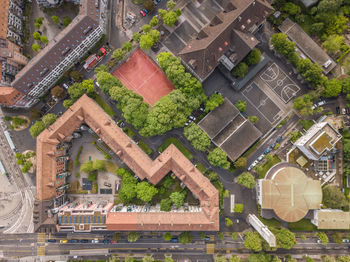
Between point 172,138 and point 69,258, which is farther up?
point 172,138

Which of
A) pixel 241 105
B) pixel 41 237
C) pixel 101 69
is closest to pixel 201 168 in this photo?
pixel 241 105

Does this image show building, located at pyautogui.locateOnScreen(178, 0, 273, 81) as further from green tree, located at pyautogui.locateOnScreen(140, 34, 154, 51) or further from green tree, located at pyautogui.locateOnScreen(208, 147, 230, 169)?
green tree, located at pyautogui.locateOnScreen(208, 147, 230, 169)

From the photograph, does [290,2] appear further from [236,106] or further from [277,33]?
[236,106]

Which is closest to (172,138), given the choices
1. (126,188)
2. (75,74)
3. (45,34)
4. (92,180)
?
(126,188)

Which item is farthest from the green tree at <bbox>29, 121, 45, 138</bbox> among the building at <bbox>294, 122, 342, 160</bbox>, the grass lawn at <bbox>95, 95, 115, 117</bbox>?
the building at <bbox>294, 122, 342, 160</bbox>

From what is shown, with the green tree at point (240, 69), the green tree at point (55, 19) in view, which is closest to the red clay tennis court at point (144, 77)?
the green tree at point (240, 69)

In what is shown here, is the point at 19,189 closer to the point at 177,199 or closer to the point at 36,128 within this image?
the point at 36,128

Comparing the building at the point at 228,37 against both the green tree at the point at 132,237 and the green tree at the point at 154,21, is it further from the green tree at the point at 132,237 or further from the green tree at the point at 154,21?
the green tree at the point at 132,237
